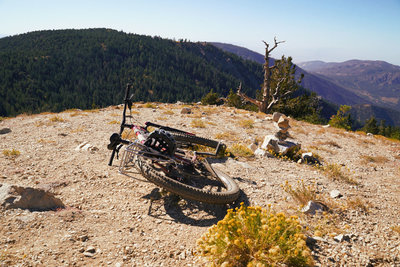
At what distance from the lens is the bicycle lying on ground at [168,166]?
5.14 m

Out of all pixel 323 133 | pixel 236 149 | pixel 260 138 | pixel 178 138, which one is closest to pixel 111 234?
pixel 178 138

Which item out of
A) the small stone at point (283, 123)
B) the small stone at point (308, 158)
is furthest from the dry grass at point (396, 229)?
the small stone at point (283, 123)

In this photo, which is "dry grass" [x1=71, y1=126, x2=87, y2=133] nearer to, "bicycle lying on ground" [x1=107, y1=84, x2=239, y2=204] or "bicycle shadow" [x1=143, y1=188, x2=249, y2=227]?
"bicycle lying on ground" [x1=107, y1=84, x2=239, y2=204]

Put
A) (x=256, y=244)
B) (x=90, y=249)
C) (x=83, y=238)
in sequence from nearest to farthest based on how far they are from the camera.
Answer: (x=256, y=244)
(x=90, y=249)
(x=83, y=238)

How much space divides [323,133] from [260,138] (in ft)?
21.7

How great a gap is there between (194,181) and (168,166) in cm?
108

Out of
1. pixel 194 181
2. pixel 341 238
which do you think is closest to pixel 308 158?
pixel 341 238

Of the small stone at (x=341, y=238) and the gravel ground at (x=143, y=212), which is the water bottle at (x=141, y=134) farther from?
the small stone at (x=341, y=238)

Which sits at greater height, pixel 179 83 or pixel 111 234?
pixel 179 83

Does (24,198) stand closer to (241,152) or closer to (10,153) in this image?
(10,153)

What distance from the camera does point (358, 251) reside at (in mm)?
4031

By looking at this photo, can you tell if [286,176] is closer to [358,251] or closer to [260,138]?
[358,251]

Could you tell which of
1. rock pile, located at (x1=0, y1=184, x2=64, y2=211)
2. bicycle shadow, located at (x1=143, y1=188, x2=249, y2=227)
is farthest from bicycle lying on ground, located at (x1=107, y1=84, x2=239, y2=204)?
rock pile, located at (x1=0, y1=184, x2=64, y2=211)

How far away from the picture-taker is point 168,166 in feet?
20.6
